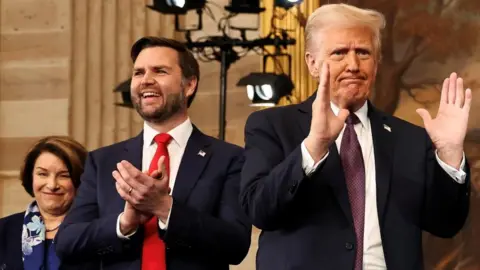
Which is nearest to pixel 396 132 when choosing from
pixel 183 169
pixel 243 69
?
pixel 183 169

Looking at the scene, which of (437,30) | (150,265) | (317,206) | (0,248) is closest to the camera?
(317,206)

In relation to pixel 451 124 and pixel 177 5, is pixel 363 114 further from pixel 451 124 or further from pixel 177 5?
pixel 177 5

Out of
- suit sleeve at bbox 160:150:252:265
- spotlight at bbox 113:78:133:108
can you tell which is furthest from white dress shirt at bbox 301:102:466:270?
spotlight at bbox 113:78:133:108

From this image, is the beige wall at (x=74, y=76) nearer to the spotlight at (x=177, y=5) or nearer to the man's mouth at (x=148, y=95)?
the spotlight at (x=177, y=5)

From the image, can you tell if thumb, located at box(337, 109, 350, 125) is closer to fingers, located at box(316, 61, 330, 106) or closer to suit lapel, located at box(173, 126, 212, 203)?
fingers, located at box(316, 61, 330, 106)

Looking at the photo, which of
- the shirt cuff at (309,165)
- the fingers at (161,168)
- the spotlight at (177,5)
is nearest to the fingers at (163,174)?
the fingers at (161,168)

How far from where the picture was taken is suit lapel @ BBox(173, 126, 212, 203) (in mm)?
3092

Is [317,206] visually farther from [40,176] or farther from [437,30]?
[437,30]

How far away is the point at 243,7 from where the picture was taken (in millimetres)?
5578

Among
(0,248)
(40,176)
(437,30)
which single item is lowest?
(0,248)

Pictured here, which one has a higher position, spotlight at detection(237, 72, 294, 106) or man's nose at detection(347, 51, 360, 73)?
man's nose at detection(347, 51, 360, 73)

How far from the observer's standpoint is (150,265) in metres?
3.00

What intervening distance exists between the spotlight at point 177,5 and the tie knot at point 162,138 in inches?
94.3

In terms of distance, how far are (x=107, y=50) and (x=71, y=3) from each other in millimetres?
430
